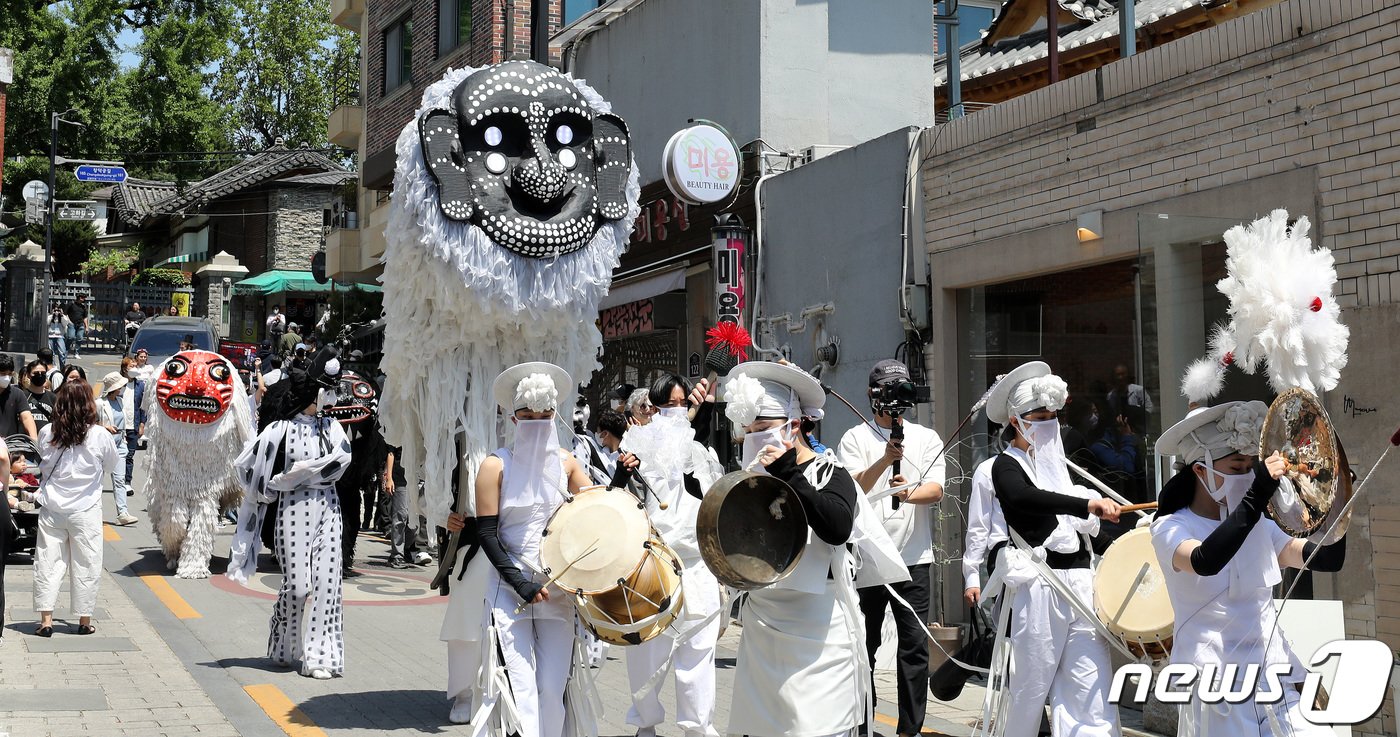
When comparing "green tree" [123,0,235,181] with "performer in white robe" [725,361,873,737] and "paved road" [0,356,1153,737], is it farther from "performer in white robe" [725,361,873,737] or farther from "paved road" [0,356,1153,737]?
"performer in white robe" [725,361,873,737]

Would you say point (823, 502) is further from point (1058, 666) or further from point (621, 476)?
point (621, 476)

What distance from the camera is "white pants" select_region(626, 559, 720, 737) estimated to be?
684 cm

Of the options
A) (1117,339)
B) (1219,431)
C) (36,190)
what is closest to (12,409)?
(1117,339)

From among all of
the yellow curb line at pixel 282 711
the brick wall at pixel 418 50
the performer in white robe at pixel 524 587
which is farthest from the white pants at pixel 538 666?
the brick wall at pixel 418 50

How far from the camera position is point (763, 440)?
5277 mm

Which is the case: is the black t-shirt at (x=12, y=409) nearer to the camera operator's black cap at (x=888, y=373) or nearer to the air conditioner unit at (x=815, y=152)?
the air conditioner unit at (x=815, y=152)

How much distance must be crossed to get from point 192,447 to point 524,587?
782 cm

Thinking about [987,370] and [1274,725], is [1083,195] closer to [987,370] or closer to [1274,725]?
[987,370]

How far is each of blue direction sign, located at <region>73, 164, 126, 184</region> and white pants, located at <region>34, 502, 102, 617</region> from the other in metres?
27.1

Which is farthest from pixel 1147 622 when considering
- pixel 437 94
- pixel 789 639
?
pixel 437 94

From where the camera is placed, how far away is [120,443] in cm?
1762

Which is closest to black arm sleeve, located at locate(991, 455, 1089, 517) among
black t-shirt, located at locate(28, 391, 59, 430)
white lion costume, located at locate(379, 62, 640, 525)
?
white lion costume, located at locate(379, 62, 640, 525)

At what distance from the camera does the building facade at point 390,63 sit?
2322cm

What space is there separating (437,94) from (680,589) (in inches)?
125
